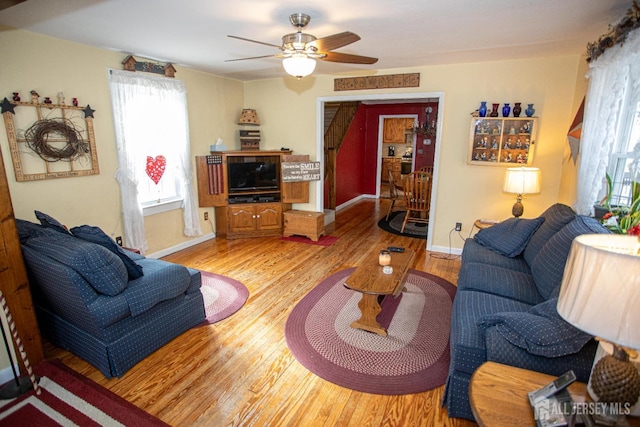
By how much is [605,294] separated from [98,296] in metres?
2.48

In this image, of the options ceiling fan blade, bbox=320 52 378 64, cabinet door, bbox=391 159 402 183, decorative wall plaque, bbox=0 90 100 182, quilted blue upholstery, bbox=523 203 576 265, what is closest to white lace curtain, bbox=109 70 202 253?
decorative wall plaque, bbox=0 90 100 182

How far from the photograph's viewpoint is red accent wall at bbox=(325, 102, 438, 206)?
24.3ft

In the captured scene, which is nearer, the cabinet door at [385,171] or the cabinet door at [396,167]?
the cabinet door at [385,171]

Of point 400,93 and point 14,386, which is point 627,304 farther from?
point 400,93

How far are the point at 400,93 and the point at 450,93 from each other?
633 mm

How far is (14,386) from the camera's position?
205 cm

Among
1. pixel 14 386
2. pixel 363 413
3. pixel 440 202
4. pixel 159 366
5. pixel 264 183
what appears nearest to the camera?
pixel 363 413

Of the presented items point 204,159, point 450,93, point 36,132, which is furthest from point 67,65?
point 450,93

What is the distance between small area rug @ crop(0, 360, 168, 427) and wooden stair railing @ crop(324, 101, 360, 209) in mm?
4861

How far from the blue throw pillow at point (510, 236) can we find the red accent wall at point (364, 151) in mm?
4058

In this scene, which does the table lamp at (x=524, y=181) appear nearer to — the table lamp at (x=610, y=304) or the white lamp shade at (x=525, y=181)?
the white lamp shade at (x=525, y=181)

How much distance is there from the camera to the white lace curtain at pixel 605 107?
2.20 m

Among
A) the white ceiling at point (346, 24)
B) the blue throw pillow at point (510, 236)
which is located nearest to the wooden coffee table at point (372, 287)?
the blue throw pillow at point (510, 236)

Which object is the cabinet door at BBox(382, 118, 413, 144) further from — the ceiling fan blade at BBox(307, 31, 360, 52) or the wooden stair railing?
the ceiling fan blade at BBox(307, 31, 360, 52)
